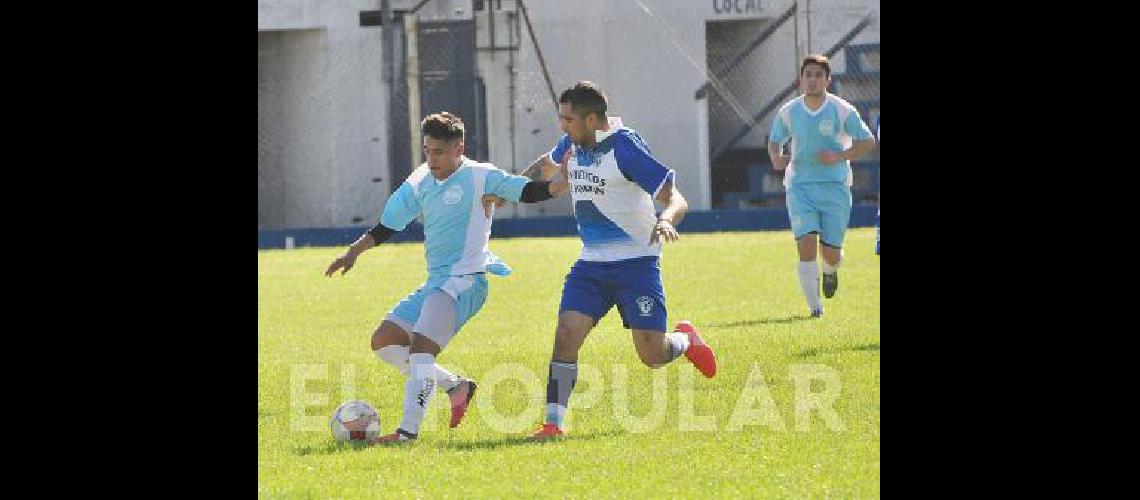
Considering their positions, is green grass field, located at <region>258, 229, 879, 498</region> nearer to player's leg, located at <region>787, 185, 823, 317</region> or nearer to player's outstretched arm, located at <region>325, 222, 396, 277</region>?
player's leg, located at <region>787, 185, 823, 317</region>

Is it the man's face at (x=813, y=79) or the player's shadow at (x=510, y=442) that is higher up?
the man's face at (x=813, y=79)

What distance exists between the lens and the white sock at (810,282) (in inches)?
562

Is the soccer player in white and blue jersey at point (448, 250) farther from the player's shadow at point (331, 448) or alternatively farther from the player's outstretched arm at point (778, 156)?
the player's outstretched arm at point (778, 156)

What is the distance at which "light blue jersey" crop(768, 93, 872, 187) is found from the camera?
14250mm

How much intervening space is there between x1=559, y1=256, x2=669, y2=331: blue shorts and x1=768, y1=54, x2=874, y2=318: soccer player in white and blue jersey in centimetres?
524

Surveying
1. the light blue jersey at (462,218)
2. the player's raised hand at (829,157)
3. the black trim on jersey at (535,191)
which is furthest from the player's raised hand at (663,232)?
the player's raised hand at (829,157)

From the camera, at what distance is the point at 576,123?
8883mm

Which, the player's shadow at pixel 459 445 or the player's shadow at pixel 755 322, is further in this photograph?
the player's shadow at pixel 755 322

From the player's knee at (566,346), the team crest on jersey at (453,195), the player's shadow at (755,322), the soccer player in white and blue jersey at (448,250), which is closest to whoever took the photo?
the player's knee at (566,346)

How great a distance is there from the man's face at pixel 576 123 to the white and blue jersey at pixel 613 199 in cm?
13

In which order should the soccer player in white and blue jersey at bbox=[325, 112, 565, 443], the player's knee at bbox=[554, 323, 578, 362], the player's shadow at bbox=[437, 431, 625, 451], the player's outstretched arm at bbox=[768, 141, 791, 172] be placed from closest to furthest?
the player's shadow at bbox=[437, 431, 625, 451] → the player's knee at bbox=[554, 323, 578, 362] → the soccer player in white and blue jersey at bbox=[325, 112, 565, 443] → the player's outstretched arm at bbox=[768, 141, 791, 172]

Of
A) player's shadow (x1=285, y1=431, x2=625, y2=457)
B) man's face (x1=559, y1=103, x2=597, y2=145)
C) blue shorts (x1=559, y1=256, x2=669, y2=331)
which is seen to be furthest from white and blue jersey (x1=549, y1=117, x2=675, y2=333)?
player's shadow (x1=285, y1=431, x2=625, y2=457)
